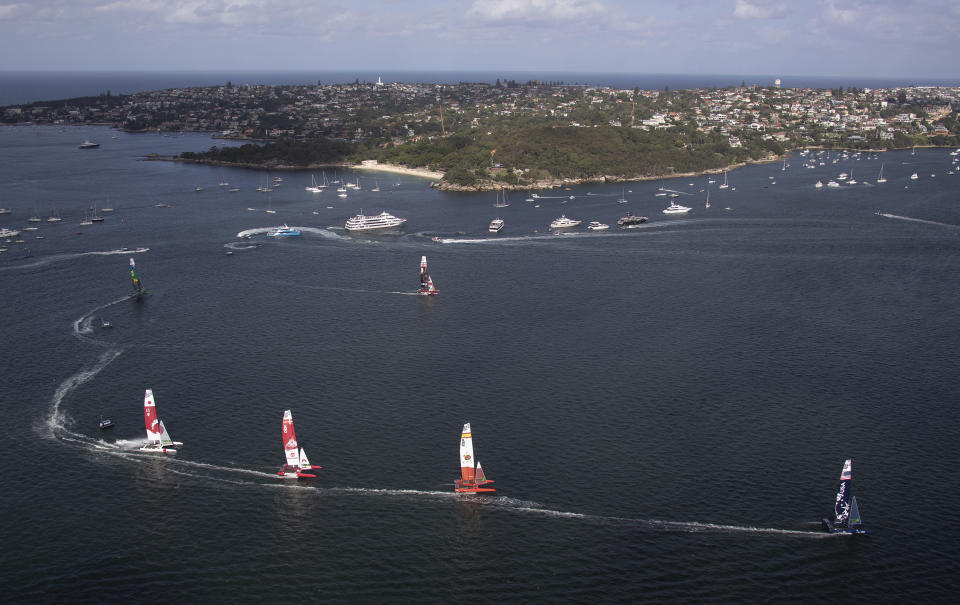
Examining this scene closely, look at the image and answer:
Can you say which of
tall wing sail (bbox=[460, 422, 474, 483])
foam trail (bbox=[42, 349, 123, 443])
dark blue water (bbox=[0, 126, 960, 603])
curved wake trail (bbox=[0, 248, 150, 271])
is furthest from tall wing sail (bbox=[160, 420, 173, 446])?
curved wake trail (bbox=[0, 248, 150, 271])

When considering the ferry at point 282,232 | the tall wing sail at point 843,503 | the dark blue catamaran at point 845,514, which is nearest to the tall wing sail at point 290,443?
the dark blue catamaran at point 845,514

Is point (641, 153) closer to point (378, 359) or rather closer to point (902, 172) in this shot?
point (902, 172)

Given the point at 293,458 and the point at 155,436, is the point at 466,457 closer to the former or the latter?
the point at 293,458

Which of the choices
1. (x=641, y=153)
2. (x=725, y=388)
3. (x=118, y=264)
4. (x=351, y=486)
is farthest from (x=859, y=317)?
(x=641, y=153)

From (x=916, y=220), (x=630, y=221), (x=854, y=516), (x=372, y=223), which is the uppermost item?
(x=916, y=220)

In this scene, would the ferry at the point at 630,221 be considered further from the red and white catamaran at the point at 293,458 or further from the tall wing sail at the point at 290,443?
the tall wing sail at the point at 290,443

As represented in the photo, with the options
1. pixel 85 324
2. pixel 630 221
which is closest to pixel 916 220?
pixel 630 221
